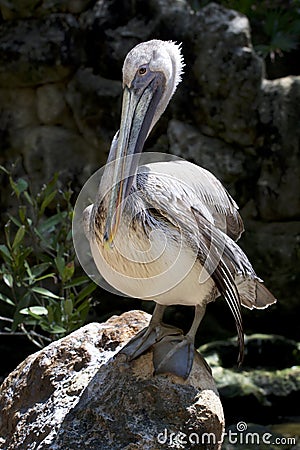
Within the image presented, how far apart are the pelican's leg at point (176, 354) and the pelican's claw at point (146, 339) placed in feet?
0.10

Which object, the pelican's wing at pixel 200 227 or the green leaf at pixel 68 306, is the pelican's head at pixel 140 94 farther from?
the green leaf at pixel 68 306

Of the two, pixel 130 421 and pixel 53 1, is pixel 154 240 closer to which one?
pixel 130 421

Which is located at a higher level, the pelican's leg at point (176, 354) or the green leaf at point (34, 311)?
the pelican's leg at point (176, 354)

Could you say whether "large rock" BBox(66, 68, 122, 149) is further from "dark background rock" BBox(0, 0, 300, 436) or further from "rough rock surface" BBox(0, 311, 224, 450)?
"rough rock surface" BBox(0, 311, 224, 450)

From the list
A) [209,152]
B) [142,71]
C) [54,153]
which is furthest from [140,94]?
[54,153]

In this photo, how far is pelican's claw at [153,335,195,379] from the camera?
11.2ft

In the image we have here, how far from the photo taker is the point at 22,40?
292 inches

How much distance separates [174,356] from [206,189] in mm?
803

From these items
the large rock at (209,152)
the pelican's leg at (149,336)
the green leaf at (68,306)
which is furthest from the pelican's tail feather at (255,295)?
the large rock at (209,152)

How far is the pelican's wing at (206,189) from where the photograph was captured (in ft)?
11.4

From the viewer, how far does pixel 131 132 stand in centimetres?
346

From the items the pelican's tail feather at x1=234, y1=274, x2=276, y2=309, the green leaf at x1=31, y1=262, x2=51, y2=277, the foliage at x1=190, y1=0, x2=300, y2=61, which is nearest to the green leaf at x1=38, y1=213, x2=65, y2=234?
the green leaf at x1=31, y1=262, x2=51, y2=277

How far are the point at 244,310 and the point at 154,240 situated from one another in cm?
433

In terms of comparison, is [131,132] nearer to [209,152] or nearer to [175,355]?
[175,355]
